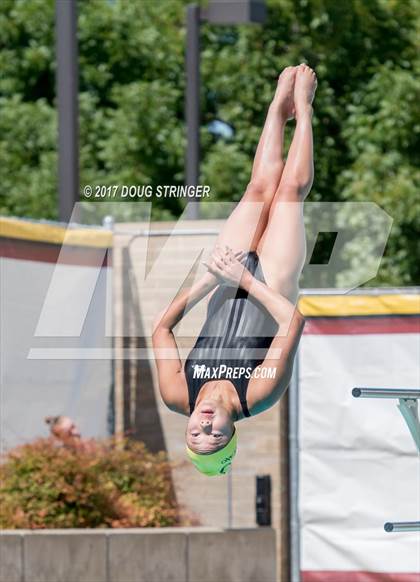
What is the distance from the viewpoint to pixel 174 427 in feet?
40.8

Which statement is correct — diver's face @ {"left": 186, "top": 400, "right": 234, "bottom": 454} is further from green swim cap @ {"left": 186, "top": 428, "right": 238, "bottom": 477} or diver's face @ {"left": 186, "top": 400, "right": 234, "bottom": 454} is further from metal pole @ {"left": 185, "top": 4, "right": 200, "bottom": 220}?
Result: metal pole @ {"left": 185, "top": 4, "right": 200, "bottom": 220}

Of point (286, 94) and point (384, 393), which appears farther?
point (384, 393)

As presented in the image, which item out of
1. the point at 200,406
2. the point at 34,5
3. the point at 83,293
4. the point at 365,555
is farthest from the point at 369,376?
the point at 34,5

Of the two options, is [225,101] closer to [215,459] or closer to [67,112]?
[67,112]

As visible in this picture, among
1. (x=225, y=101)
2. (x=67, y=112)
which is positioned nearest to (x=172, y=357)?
(x=67, y=112)

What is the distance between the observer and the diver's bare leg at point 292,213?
727cm

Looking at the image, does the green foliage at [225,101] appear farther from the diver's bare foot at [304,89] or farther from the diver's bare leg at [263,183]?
the diver's bare foot at [304,89]

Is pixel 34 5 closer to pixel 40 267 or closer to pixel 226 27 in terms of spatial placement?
pixel 226 27

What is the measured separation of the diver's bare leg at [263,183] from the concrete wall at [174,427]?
375 cm

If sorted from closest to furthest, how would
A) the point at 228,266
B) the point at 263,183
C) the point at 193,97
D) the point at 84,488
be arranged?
the point at 228,266 → the point at 263,183 → the point at 84,488 → the point at 193,97

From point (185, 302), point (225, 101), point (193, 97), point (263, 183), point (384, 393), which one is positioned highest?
point (225, 101)

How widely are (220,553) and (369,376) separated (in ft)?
5.62

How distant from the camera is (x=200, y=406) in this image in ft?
24.4

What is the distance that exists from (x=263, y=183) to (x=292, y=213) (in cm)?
28
